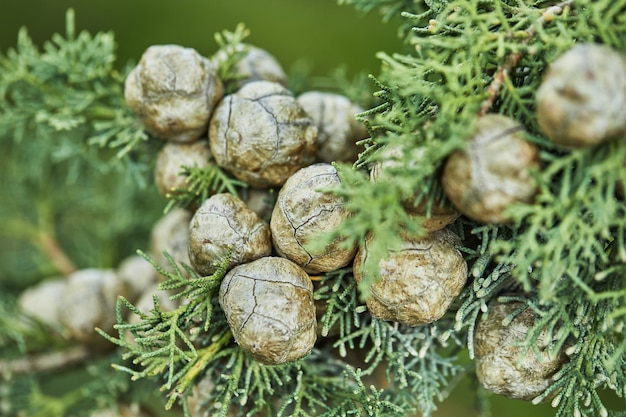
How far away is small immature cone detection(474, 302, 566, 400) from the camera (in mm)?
775


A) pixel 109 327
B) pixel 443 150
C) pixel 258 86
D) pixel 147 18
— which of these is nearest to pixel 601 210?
pixel 443 150

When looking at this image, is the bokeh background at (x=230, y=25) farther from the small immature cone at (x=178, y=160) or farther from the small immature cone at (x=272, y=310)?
the small immature cone at (x=272, y=310)

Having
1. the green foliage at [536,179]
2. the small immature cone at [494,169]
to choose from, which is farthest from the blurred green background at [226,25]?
the small immature cone at [494,169]

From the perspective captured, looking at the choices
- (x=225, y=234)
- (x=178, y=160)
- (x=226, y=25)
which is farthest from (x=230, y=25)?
(x=225, y=234)

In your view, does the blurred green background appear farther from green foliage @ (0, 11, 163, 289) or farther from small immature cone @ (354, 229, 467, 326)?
small immature cone @ (354, 229, 467, 326)

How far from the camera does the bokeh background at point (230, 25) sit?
6.00 ft

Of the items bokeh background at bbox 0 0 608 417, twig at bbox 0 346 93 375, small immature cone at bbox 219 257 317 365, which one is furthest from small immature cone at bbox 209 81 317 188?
bokeh background at bbox 0 0 608 417

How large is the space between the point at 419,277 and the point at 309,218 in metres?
0.15

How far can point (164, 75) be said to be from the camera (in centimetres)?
87

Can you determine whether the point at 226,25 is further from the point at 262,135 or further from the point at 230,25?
the point at 262,135

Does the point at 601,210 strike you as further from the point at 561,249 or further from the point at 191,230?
the point at 191,230

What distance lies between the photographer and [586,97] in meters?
0.59

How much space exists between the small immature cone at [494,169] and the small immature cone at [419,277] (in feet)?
0.34

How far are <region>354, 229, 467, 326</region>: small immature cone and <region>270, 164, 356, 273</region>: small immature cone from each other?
4 cm
